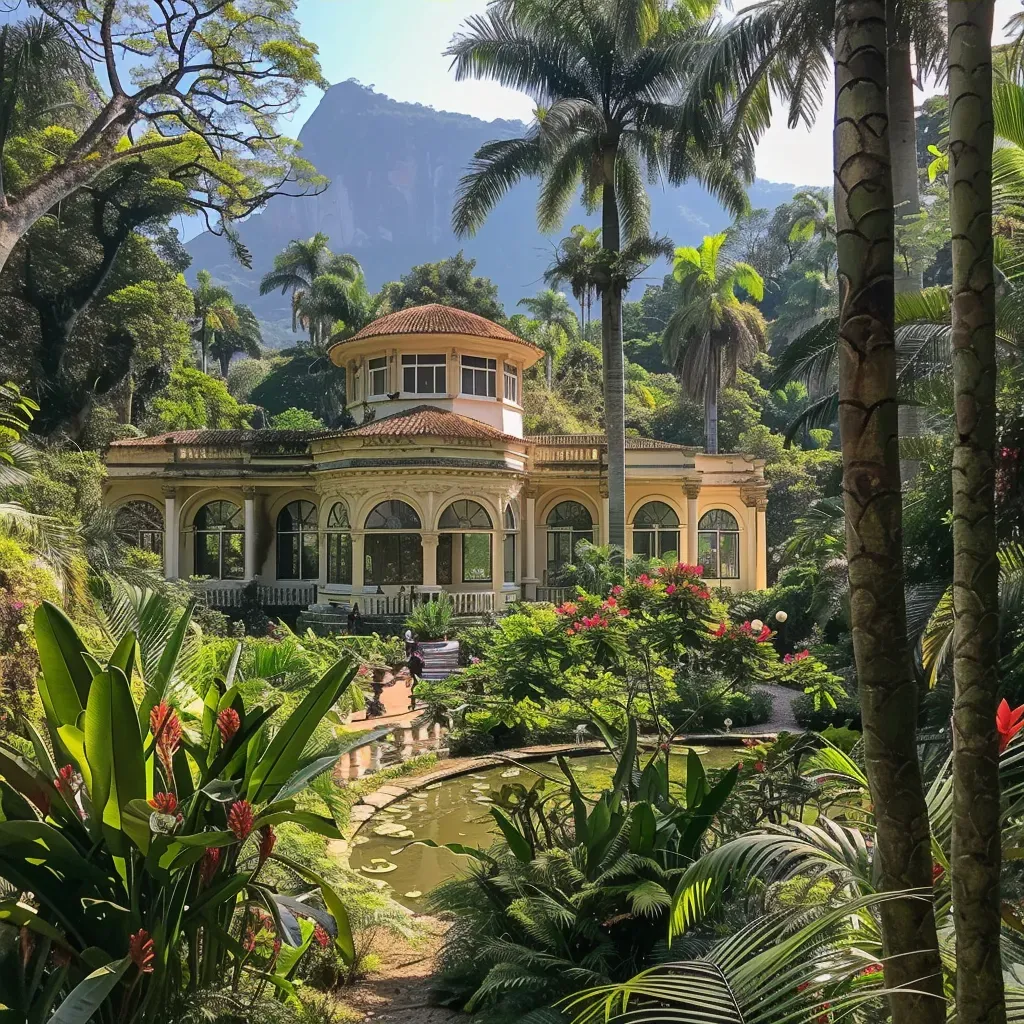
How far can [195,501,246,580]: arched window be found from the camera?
2464cm

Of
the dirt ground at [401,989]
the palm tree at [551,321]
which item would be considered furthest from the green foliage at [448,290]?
the dirt ground at [401,989]

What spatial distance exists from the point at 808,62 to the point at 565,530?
14.3 metres

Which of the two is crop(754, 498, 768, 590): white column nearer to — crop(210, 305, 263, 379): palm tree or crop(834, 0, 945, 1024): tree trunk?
crop(834, 0, 945, 1024): tree trunk

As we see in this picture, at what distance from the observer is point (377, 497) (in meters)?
20.4

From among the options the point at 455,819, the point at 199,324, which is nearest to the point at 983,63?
the point at 455,819

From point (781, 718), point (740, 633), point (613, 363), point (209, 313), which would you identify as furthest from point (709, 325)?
point (209, 313)

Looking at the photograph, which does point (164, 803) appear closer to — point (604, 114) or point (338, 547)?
point (604, 114)

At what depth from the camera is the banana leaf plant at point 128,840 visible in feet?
8.95

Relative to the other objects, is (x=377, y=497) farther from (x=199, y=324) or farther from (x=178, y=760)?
(x=199, y=324)

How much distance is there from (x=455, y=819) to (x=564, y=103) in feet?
50.0

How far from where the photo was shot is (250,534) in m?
23.5

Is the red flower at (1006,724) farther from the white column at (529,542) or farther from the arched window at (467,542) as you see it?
the white column at (529,542)

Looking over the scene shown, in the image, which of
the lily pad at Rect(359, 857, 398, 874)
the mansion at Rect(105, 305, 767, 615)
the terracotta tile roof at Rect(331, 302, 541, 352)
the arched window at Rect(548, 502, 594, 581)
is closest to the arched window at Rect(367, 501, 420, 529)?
the mansion at Rect(105, 305, 767, 615)

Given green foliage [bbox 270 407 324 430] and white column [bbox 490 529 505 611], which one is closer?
white column [bbox 490 529 505 611]
